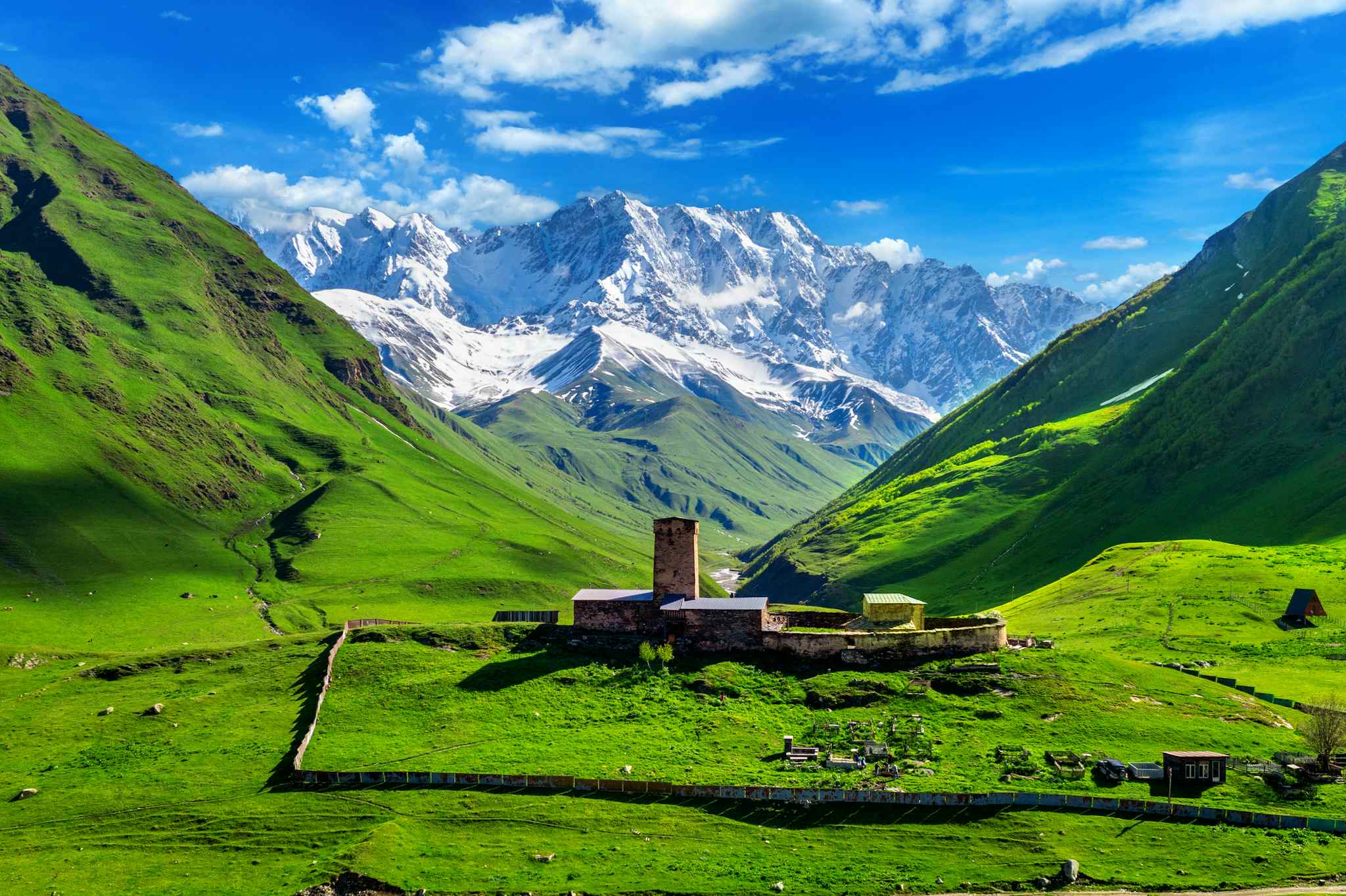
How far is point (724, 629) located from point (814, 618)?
12.1 metres

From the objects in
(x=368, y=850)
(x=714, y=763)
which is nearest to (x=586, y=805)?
(x=714, y=763)

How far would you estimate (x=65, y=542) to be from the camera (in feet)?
565

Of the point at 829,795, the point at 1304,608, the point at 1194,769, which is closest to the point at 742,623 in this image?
the point at 829,795

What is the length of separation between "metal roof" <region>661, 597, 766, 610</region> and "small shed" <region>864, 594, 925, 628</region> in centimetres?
879

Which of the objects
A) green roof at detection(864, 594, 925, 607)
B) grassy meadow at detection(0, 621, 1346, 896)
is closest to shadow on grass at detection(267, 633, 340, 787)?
grassy meadow at detection(0, 621, 1346, 896)

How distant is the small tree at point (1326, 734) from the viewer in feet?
184

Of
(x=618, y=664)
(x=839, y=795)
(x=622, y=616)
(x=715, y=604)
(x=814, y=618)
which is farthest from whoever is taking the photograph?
(x=814, y=618)

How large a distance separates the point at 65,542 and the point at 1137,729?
175 metres

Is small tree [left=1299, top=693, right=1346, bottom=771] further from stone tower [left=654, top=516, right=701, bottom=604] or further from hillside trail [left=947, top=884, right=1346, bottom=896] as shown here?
stone tower [left=654, top=516, right=701, bottom=604]

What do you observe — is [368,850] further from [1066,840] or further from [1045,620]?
[1045,620]

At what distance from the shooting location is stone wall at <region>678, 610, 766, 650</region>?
71.7m

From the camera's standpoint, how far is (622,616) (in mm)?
74875

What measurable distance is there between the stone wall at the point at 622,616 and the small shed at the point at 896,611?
54.8 ft

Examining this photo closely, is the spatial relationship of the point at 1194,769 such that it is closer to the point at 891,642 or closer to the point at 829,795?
the point at 829,795
